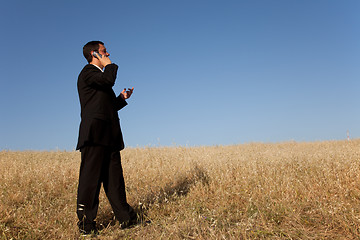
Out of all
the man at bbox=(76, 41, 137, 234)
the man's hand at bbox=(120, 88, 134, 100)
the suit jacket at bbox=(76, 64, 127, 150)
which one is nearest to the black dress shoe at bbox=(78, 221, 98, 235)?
the man at bbox=(76, 41, 137, 234)

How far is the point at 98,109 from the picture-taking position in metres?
3.67

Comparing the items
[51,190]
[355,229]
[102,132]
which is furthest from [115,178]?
[355,229]

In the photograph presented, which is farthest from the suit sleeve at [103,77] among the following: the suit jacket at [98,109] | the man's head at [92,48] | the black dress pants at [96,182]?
the black dress pants at [96,182]

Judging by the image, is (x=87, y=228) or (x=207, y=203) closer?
(x=87, y=228)

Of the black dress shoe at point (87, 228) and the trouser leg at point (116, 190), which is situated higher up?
the trouser leg at point (116, 190)

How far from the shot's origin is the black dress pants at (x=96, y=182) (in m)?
3.60

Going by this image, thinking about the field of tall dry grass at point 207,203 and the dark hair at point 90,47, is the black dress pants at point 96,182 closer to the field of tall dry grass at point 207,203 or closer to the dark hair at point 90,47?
the field of tall dry grass at point 207,203

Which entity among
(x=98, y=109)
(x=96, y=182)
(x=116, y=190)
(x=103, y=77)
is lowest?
(x=116, y=190)

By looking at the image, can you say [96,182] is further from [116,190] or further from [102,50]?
[102,50]

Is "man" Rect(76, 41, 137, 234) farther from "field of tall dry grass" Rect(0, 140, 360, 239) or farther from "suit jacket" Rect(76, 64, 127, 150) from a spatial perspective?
"field of tall dry grass" Rect(0, 140, 360, 239)

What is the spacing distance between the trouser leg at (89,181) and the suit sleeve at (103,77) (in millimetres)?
908

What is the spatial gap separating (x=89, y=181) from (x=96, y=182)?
97mm

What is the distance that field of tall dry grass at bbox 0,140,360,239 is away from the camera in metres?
3.39

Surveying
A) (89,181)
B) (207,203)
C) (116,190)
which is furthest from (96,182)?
(207,203)
